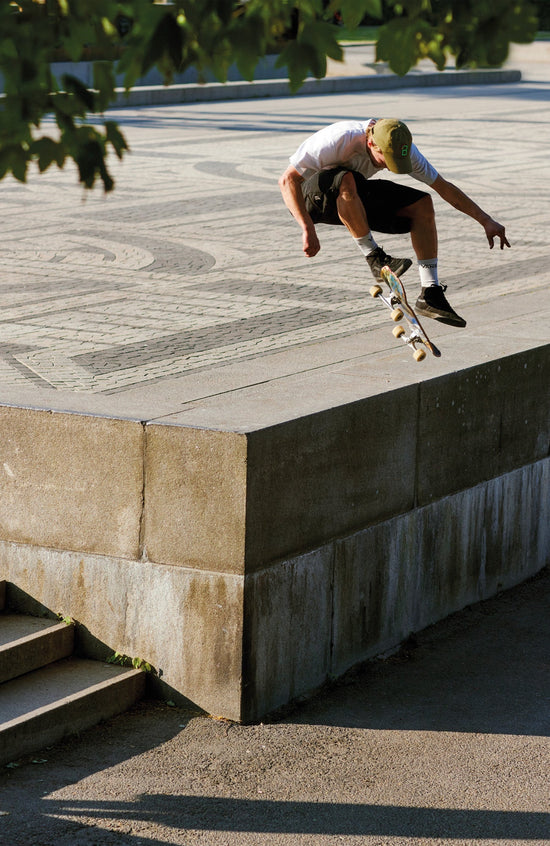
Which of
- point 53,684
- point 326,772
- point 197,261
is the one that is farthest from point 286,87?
point 326,772

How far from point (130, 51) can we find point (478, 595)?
5315mm

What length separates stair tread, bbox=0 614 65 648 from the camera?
21.4 feet

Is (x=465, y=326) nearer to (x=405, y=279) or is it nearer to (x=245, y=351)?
(x=245, y=351)

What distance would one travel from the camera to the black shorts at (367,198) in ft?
25.0

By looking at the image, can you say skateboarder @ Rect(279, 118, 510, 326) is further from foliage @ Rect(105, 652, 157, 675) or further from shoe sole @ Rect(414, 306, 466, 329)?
foliage @ Rect(105, 652, 157, 675)

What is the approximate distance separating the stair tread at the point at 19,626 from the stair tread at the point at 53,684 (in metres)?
0.19

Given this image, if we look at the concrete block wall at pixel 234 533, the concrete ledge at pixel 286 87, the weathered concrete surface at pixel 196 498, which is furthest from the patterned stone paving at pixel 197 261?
the concrete ledge at pixel 286 87

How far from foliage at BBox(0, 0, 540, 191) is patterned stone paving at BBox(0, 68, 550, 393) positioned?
4498 mm

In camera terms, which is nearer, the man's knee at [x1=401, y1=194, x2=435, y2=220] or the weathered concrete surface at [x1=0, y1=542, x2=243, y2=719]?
the weathered concrete surface at [x1=0, y1=542, x2=243, y2=719]

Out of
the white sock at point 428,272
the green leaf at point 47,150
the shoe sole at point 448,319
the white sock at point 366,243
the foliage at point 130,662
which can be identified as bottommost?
the foliage at point 130,662

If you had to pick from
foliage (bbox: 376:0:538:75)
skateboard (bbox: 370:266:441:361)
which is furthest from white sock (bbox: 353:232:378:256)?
foliage (bbox: 376:0:538:75)

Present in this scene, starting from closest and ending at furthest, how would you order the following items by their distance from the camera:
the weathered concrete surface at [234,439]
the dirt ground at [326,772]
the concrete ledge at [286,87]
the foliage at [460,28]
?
1. the foliage at [460,28]
2. the dirt ground at [326,772]
3. the weathered concrete surface at [234,439]
4. the concrete ledge at [286,87]

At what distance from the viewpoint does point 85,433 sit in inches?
254

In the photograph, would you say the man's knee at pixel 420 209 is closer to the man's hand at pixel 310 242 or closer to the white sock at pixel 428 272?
the white sock at pixel 428 272
